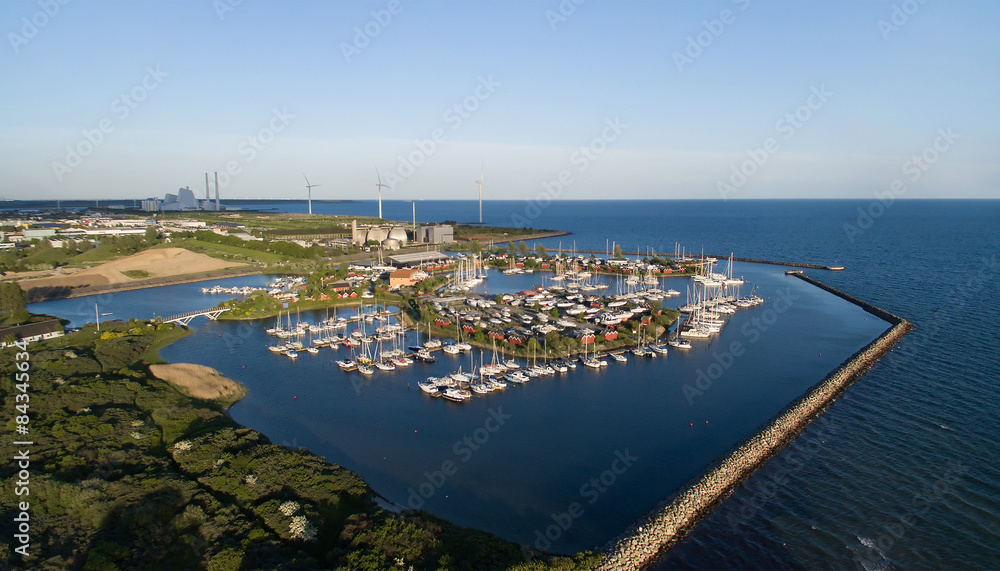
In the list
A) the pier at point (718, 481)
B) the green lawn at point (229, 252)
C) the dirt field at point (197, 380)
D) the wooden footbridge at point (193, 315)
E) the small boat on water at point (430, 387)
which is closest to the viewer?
the pier at point (718, 481)

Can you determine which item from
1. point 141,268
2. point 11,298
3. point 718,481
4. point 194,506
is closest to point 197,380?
point 194,506

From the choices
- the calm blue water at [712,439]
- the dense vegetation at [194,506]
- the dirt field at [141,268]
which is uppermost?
the dirt field at [141,268]

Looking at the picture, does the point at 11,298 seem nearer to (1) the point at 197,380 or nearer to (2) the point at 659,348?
(1) the point at 197,380

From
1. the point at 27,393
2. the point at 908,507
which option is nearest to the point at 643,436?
the point at 908,507

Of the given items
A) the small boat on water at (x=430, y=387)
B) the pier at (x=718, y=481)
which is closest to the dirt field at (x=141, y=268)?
the small boat on water at (x=430, y=387)

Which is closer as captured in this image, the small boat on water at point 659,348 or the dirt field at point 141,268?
the small boat on water at point 659,348

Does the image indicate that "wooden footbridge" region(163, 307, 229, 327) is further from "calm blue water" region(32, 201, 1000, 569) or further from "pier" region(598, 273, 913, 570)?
"pier" region(598, 273, 913, 570)

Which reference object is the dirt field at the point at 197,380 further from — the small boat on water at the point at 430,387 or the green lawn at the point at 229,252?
the green lawn at the point at 229,252
